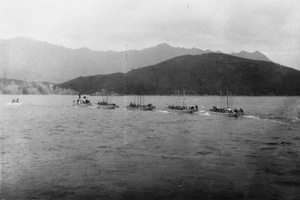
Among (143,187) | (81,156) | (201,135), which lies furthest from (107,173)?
(201,135)

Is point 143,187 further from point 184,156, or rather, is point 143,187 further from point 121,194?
point 184,156

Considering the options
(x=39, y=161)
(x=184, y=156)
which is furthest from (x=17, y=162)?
(x=184, y=156)

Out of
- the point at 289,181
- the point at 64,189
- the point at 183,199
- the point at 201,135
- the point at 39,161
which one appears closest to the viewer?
the point at 183,199

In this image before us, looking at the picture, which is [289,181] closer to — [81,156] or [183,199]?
[183,199]

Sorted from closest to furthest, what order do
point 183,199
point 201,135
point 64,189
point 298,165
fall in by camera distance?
point 183,199, point 64,189, point 298,165, point 201,135

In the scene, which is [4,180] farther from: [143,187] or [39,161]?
[143,187]

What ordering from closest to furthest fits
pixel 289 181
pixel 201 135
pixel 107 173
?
1. pixel 289 181
2. pixel 107 173
3. pixel 201 135

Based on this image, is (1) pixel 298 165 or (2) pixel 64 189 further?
(1) pixel 298 165

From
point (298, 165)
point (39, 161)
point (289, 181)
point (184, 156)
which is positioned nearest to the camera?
point (289, 181)

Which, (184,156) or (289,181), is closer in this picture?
(289,181)
